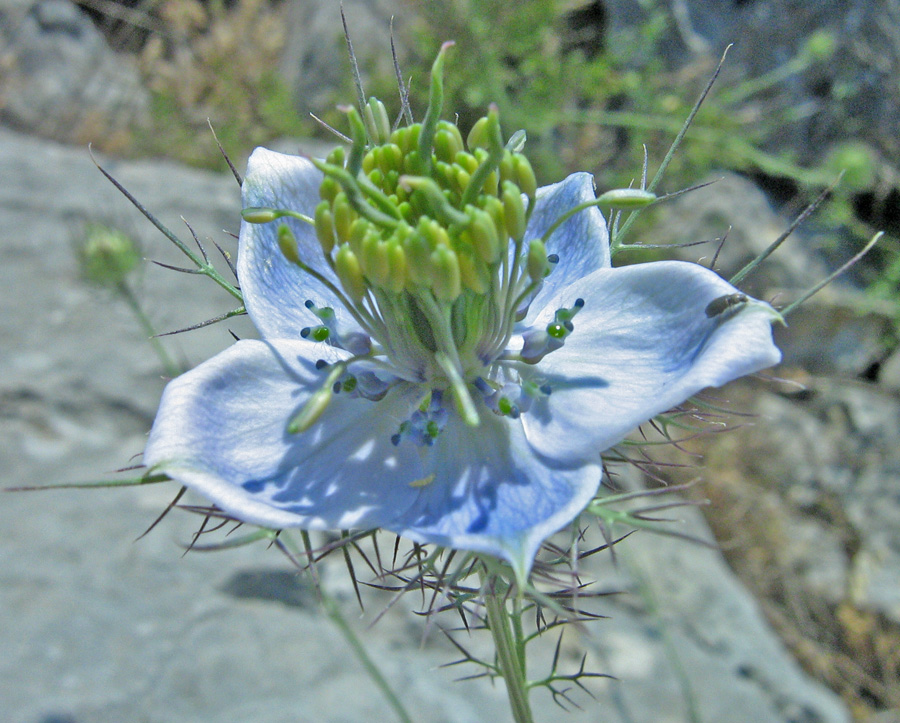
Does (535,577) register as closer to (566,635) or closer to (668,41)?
(566,635)

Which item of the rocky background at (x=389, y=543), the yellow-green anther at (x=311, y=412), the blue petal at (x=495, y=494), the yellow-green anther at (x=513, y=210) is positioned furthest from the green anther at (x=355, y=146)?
the rocky background at (x=389, y=543)

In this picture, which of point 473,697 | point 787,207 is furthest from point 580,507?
point 787,207

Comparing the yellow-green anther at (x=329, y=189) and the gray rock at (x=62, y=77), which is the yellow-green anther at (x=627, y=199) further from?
the gray rock at (x=62, y=77)

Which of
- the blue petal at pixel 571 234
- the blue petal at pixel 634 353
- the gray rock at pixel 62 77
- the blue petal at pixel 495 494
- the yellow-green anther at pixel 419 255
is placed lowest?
the blue petal at pixel 495 494

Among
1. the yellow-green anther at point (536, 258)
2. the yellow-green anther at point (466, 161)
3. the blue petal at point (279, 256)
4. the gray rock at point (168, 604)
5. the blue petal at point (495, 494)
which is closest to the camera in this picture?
the blue petal at point (495, 494)

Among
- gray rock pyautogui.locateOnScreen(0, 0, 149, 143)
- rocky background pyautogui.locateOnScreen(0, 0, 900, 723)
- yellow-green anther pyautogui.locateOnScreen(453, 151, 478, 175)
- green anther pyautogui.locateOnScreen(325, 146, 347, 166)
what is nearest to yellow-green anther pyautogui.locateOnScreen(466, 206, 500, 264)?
yellow-green anther pyautogui.locateOnScreen(453, 151, 478, 175)

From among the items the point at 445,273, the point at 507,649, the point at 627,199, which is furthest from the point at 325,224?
the point at 507,649

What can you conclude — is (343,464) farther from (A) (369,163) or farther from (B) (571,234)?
(B) (571,234)
